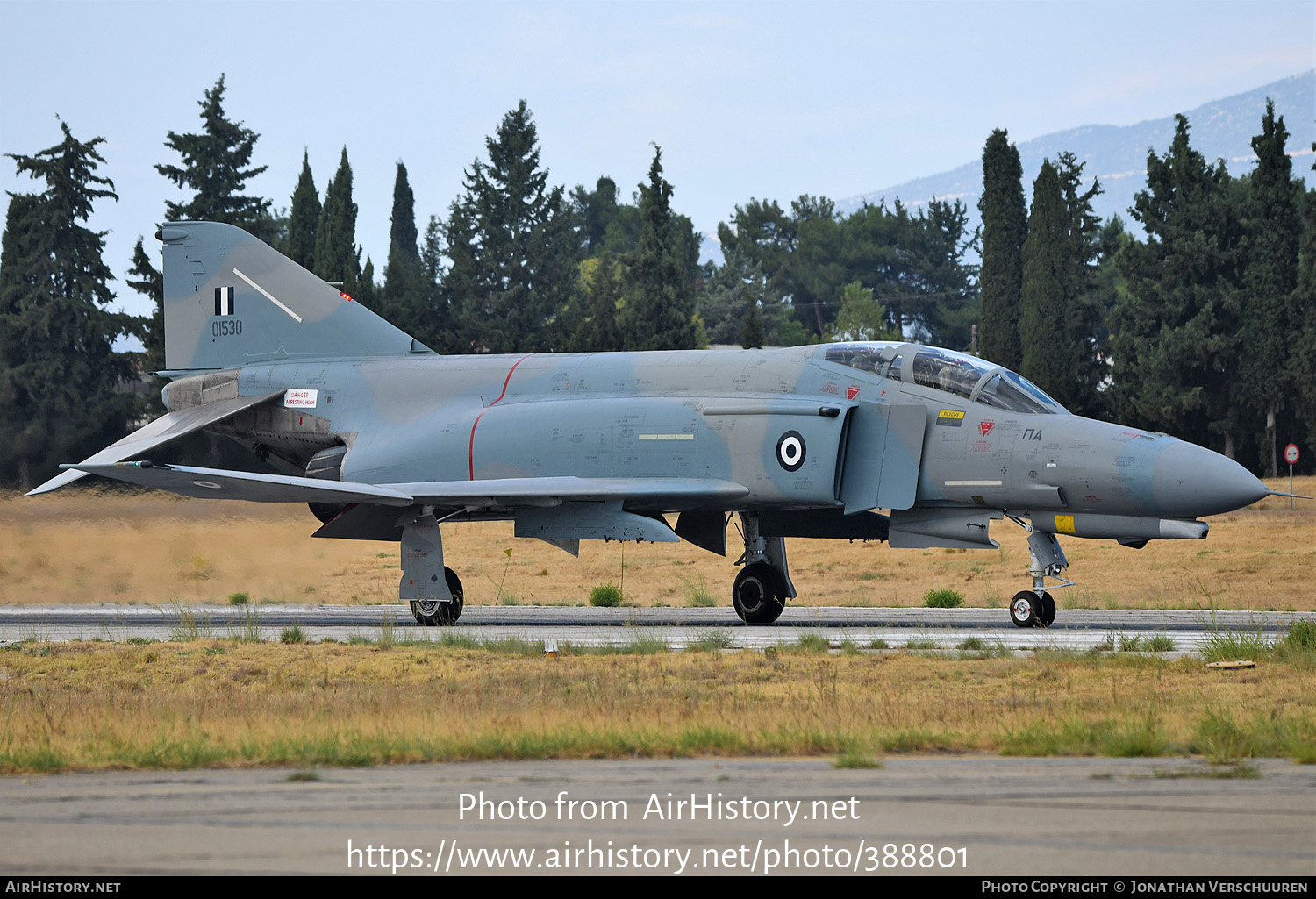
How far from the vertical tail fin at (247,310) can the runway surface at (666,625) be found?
13.7 ft

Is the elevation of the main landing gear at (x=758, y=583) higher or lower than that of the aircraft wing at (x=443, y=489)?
lower

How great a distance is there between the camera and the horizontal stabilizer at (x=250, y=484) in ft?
56.6

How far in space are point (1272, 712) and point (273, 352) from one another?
16701 millimetres

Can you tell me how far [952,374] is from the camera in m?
16.9

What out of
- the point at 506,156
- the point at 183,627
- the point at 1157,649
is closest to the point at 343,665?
the point at 183,627

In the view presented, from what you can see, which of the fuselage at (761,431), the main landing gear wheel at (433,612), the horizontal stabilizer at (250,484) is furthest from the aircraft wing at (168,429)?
the main landing gear wheel at (433,612)

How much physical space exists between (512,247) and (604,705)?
5937cm

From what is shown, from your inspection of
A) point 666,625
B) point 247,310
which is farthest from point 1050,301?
point 666,625

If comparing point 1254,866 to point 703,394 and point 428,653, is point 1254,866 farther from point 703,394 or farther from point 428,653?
point 703,394

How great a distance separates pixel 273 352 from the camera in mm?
22078

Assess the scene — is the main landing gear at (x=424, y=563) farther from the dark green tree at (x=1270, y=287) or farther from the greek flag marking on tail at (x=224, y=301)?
the dark green tree at (x=1270, y=287)

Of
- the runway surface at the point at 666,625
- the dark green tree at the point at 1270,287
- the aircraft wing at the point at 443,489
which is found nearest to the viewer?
the runway surface at the point at 666,625

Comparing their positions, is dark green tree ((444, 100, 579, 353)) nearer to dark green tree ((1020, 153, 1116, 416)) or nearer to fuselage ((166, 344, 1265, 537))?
dark green tree ((1020, 153, 1116, 416))

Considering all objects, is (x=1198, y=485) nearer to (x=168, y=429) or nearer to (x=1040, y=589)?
(x=1040, y=589)
